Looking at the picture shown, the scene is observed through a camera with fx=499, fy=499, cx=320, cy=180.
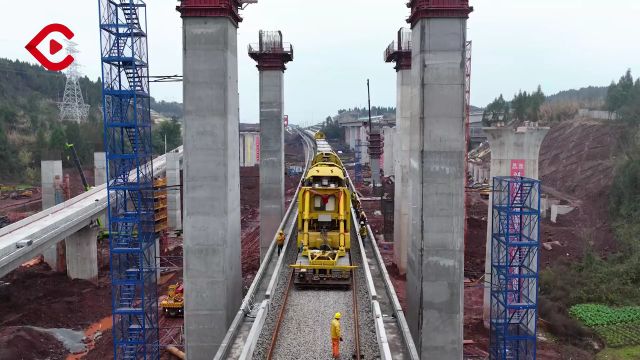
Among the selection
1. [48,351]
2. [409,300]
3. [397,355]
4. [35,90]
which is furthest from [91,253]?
[35,90]

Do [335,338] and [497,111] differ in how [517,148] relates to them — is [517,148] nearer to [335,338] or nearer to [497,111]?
[335,338]

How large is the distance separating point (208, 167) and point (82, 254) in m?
23.1

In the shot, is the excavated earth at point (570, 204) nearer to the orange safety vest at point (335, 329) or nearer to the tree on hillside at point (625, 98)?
the tree on hillside at point (625, 98)

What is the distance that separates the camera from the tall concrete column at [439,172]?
17.2 metres

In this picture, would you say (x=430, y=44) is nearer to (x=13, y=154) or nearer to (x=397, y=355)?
(x=397, y=355)

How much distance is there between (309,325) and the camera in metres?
15.9

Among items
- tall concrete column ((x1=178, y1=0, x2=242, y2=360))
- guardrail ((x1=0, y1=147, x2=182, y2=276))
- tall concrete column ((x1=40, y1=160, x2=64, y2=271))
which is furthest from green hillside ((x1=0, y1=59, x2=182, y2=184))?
tall concrete column ((x1=178, y1=0, x2=242, y2=360))

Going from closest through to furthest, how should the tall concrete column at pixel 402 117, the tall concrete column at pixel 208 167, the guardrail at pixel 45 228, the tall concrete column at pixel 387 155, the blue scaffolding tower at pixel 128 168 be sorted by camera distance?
the tall concrete column at pixel 208 167, the blue scaffolding tower at pixel 128 168, the guardrail at pixel 45 228, the tall concrete column at pixel 402 117, the tall concrete column at pixel 387 155

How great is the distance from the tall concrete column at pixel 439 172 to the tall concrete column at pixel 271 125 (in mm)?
16272

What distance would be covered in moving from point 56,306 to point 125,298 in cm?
1245

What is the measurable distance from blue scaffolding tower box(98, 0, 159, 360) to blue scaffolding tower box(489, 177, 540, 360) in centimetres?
1503

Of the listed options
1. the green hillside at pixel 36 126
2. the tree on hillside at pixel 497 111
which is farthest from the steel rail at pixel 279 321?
the tree on hillside at pixel 497 111

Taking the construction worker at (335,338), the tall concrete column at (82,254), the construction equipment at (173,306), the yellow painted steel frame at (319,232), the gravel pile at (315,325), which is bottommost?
the construction equipment at (173,306)

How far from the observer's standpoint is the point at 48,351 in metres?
25.2
